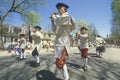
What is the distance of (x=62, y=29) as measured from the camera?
7715 millimetres

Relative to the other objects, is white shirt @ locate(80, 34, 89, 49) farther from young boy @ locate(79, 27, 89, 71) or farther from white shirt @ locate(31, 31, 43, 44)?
white shirt @ locate(31, 31, 43, 44)

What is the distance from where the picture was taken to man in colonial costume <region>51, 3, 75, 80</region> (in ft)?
24.8

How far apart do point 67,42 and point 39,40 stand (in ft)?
14.8

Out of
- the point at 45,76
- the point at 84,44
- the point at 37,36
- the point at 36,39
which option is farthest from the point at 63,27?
the point at 36,39

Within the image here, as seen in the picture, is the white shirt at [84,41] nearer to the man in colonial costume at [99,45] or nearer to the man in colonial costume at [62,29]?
the man in colonial costume at [62,29]

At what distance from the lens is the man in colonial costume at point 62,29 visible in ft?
24.8

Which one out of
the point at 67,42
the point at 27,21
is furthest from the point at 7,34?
the point at 67,42

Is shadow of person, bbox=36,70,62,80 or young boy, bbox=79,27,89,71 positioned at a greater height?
young boy, bbox=79,27,89,71

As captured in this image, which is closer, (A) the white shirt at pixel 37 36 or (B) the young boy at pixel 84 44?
(B) the young boy at pixel 84 44

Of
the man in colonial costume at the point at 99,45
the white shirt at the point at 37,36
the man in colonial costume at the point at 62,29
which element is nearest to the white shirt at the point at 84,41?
the white shirt at the point at 37,36

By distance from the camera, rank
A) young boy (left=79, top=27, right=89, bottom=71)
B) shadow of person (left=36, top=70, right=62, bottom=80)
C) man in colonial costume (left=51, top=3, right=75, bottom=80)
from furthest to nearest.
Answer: young boy (left=79, top=27, right=89, bottom=71)
shadow of person (left=36, top=70, right=62, bottom=80)
man in colonial costume (left=51, top=3, right=75, bottom=80)

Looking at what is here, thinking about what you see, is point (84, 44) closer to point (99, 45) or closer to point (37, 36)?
point (37, 36)

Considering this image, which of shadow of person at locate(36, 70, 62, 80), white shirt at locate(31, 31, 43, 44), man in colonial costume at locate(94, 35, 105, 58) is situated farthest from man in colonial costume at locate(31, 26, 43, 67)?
man in colonial costume at locate(94, 35, 105, 58)

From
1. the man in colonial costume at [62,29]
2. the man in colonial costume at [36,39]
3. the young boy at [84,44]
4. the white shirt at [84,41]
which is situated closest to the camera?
the man in colonial costume at [62,29]
